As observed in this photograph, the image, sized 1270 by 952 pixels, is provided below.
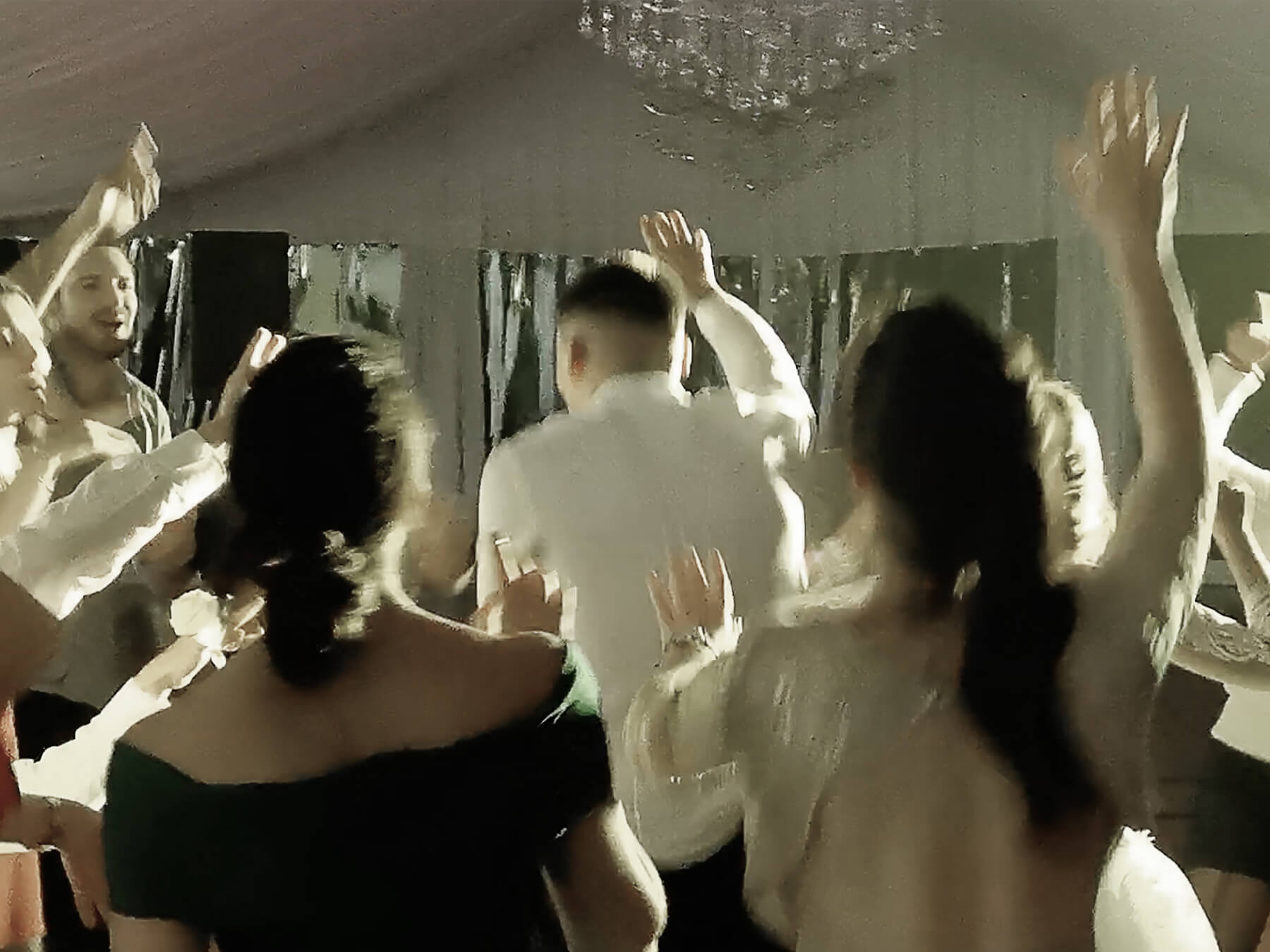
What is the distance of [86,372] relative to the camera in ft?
3.36

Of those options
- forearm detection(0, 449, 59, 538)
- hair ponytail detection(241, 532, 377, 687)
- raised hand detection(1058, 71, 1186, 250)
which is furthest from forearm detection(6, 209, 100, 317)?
raised hand detection(1058, 71, 1186, 250)

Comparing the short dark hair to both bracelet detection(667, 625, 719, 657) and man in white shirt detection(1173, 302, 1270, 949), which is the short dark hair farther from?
man in white shirt detection(1173, 302, 1270, 949)

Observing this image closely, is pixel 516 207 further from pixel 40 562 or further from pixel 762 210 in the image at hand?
pixel 40 562

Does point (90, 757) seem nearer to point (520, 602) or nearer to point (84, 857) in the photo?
point (84, 857)

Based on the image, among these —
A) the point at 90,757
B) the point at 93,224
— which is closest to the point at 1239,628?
the point at 90,757

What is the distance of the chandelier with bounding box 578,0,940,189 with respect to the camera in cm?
102

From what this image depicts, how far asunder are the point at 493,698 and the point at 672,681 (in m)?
0.20

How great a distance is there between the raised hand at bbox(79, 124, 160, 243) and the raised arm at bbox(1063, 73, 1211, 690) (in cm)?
83

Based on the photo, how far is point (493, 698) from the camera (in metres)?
0.80

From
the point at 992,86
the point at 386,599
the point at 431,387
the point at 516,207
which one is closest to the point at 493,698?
the point at 386,599

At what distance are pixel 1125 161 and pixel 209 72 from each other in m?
0.85

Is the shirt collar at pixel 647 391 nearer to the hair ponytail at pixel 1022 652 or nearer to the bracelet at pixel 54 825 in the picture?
the hair ponytail at pixel 1022 652

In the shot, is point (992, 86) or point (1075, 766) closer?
point (1075, 766)

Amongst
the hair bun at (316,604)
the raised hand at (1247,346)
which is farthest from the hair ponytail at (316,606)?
the raised hand at (1247,346)
